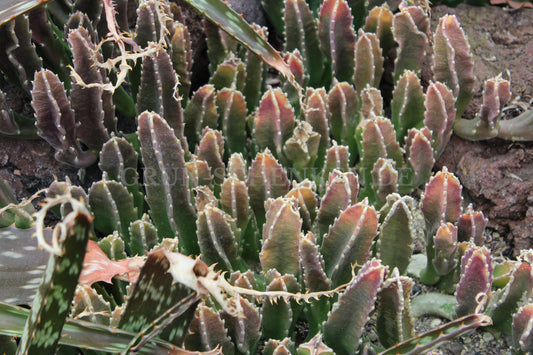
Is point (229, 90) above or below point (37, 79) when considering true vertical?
below

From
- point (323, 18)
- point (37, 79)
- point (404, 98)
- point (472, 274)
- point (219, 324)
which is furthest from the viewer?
point (323, 18)

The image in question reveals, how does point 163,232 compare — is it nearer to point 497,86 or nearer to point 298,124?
point 298,124

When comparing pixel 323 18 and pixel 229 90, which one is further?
pixel 323 18

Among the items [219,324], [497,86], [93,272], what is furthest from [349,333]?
[497,86]

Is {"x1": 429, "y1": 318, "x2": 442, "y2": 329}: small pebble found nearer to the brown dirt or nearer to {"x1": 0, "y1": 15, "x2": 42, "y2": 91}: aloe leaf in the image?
the brown dirt

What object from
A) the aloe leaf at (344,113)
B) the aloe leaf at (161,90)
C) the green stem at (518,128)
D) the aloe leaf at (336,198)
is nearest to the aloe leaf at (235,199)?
the aloe leaf at (336,198)

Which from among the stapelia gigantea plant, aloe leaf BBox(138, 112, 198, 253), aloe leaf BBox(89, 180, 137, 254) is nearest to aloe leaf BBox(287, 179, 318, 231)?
the stapelia gigantea plant
